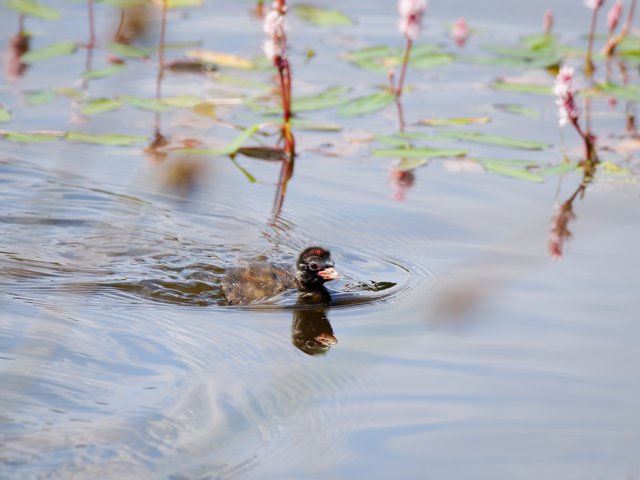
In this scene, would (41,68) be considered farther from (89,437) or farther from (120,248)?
(89,437)

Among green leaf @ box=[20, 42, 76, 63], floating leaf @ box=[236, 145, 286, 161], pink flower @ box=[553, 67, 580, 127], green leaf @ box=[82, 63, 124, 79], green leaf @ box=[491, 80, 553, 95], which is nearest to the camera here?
pink flower @ box=[553, 67, 580, 127]

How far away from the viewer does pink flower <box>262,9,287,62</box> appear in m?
6.89

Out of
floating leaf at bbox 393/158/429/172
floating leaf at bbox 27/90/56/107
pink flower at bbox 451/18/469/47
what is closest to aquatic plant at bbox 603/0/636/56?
pink flower at bbox 451/18/469/47

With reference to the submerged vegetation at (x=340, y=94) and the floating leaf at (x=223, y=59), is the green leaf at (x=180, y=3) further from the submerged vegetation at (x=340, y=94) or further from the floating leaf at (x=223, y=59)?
the floating leaf at (x=223, y=59)

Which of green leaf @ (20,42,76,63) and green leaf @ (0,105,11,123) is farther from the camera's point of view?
green leaf @ (20,42,76,63)

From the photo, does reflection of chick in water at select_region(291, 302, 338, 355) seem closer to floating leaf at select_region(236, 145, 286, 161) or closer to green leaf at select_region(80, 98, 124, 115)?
floating leaf at select_region(236, 145, 286, 161)

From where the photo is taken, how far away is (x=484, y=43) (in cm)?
1005

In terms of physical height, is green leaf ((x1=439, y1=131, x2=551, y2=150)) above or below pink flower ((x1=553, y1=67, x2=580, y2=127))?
below

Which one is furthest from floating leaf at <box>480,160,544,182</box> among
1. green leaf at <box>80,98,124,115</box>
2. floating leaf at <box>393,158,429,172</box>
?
green leaf at <box>80,98,124,115</box>

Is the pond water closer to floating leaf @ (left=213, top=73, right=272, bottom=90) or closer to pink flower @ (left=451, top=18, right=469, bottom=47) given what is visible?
floating leaf @ (left=213, top=73, right=272, bottom=90)

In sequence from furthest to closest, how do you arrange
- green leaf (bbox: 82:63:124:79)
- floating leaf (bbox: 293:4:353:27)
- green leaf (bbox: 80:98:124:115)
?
floating leaf (bbox: 293:4:353:27) → green leaf (bbox: 82:63:124:79) → green leaf (bbox: 80:98:124:115)

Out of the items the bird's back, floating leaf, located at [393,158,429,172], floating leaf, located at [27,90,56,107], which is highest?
floating leaf, located at [393,158,429,172]

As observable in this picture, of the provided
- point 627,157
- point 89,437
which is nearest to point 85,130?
point 627,157

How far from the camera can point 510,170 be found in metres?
7.17
